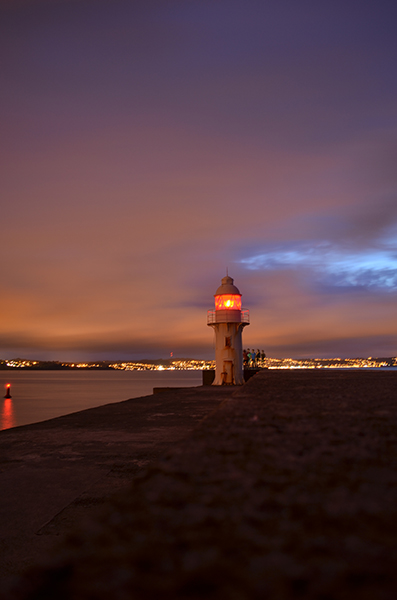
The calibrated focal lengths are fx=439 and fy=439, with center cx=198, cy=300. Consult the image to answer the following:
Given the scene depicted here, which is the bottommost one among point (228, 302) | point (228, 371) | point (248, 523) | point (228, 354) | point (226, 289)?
point (228, 371)

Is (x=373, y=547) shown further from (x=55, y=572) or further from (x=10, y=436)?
(x=10, y=436)

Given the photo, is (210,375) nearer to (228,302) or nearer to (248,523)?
(228,302)

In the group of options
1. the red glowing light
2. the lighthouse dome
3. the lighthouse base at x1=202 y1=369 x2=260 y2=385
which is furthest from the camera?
the lighthouse base at x1=202 y1=369 x2=260 y2=385

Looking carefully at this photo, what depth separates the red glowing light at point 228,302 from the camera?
24344 millimetres

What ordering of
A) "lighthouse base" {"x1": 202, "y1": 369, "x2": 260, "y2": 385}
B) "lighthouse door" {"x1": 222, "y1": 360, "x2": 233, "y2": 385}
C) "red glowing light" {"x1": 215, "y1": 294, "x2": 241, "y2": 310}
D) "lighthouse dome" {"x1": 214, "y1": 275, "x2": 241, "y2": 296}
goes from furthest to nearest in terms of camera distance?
1. "lighthouse base" {"x1": 202, "y1": 369, "x2": 260, "y2": 385}
2. "lighthouse dome" {"x1": 214, "y1": 275, "x2": 241, "y2": 296}
3. "red glowing light" {"x1": 215, "y1": 294, "x2": 241, "y2": 310}
4. "lighthouse door" {"x1": 222, "y1": 360, "x2": 233, "y2": 385}

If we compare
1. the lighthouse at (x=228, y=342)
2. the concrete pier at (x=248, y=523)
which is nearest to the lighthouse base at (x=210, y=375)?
the lighthouse at (x=228, y=342)

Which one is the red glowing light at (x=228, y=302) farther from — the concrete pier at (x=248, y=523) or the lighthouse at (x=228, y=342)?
the concrete pier at (x=248, y=523)

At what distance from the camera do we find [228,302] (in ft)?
80.3

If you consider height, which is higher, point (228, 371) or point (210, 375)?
point (228, 371)

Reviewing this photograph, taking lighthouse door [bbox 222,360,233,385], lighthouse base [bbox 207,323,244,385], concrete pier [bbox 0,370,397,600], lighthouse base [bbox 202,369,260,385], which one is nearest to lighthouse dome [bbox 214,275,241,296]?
lighthouse base [bbox 207,323,244,385]

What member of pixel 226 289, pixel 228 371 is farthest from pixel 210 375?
pixel 226 289

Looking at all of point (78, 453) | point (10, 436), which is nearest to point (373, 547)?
point (78, 453)

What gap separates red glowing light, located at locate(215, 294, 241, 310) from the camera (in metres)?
24.3

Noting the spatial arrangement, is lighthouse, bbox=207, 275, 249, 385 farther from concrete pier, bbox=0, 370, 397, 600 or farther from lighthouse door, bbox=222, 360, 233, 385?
concrete pier, bbox=0, 370, 397, 600
